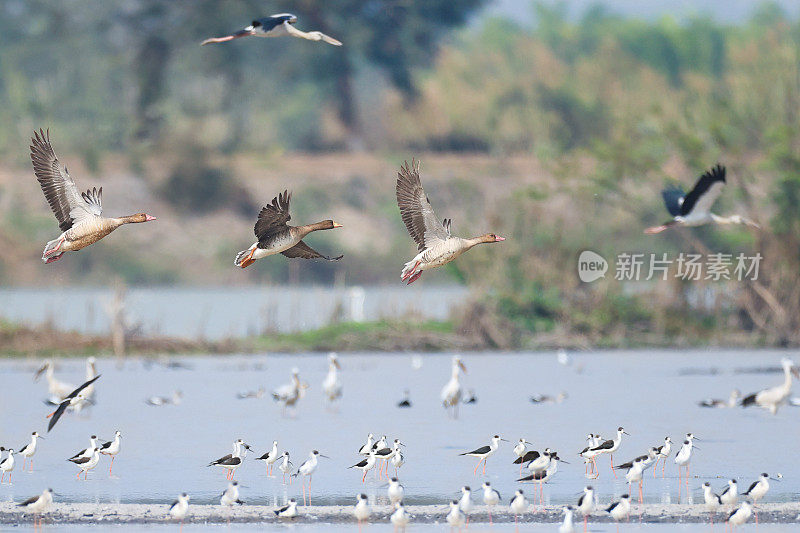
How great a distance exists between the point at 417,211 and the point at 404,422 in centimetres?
644

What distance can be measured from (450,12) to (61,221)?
38.8m

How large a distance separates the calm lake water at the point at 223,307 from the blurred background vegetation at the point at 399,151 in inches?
42.4

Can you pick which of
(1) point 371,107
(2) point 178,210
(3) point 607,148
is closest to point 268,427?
(3) point 607,148

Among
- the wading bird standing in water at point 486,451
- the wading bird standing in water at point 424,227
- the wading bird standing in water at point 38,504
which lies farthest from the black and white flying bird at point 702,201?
the wading bird standing in water at point 38,504

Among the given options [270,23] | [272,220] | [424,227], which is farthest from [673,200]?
[272,220]

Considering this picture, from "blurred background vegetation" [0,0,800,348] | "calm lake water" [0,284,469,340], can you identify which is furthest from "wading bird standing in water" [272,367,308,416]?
"blurred background vegetation" [0,0,800,348]

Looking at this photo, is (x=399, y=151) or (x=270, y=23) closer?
(x=270, y=23)

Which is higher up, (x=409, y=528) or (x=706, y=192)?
(x=706, y=192)

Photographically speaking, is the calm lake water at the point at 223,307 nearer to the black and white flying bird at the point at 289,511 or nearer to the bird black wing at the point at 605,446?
the bird black wing at the point at 605,446

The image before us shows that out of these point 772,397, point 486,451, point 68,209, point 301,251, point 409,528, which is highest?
point 68,209

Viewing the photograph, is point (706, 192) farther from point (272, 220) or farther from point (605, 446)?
point (272, 220)

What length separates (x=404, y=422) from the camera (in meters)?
18.1

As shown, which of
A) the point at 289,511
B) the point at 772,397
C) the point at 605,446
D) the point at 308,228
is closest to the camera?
the point at 308,228

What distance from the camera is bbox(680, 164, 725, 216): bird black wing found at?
50.9 feet
